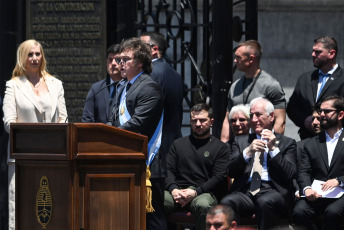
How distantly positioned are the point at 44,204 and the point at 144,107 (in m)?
1.26

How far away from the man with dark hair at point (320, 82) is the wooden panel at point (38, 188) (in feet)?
10.7

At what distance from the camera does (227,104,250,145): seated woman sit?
33.6ft

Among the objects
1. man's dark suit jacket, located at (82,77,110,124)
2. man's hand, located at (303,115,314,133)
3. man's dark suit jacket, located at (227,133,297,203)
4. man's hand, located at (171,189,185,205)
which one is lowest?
man's hand, located at (171,189,185,205)

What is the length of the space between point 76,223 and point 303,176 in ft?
8.83

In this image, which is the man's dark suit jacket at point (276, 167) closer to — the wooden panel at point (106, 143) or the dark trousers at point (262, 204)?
the dark trousers at point (262, 204)

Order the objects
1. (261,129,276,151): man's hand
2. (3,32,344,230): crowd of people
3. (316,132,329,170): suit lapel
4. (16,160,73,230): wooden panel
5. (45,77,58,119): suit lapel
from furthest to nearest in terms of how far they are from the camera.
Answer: (45,77,58,119): suit lapel
(316,132,329,170): suit lapel
(261,129,276,151): man's hand
(3,32,344,230): crowd of people
(16,160,73,230): wooden panel

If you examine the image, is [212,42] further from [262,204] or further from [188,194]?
[262,204]

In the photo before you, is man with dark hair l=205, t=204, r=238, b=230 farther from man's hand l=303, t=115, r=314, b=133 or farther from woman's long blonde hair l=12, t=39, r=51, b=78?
woman's long blonde hair l=12, t=39, r=51, b=78

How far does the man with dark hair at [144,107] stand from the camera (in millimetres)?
8719

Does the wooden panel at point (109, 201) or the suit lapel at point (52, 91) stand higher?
the suit lapel at point (52, 91)

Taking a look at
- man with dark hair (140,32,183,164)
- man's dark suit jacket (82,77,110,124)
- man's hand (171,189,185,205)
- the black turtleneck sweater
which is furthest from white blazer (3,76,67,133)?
man's hand (171,189,185,205)

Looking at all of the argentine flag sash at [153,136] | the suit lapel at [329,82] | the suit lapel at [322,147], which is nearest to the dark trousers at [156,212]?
the argentine flag sash at [153,136]

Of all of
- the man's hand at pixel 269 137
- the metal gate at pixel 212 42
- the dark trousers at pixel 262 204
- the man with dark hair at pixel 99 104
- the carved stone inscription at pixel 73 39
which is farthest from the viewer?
the carved stone inscription at pixel 73 39

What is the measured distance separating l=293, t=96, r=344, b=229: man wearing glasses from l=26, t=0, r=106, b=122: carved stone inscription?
311 centimetres
